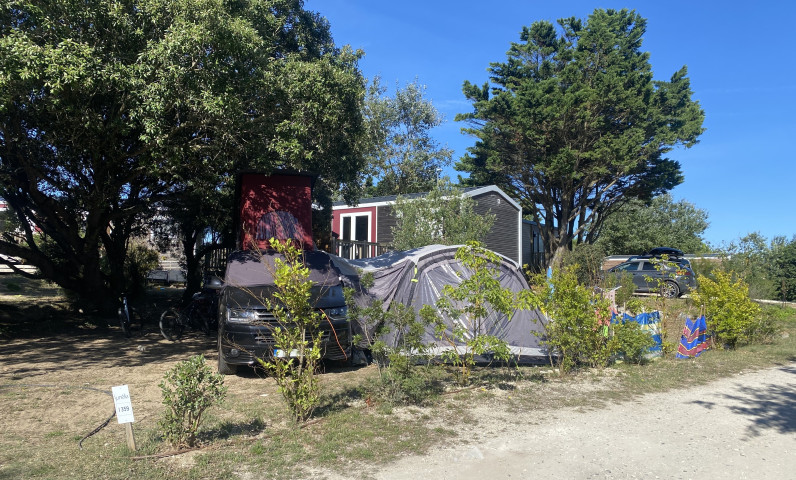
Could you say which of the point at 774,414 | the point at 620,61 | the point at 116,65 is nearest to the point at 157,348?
the point at 116,65

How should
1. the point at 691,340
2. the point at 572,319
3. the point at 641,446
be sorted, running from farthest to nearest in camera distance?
the point at 691,340 < the point at 572,319 < the point at 641,446

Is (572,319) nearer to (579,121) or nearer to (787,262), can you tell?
(579,121)

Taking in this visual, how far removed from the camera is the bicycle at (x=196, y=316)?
451 inches

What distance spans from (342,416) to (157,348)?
6.14 metres

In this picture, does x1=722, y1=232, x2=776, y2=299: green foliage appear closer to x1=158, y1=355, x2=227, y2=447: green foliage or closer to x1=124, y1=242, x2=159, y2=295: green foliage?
x1=158, y1=355, x2=227, y2=447: green foliage

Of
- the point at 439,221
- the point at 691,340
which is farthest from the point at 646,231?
the point at 691,340

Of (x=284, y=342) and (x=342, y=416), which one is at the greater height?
(x=284, y=342)

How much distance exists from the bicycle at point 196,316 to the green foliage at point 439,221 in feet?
17.1

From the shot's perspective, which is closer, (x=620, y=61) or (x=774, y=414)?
(x=774, y=414)

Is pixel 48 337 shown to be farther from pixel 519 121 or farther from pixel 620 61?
pixel 620 61

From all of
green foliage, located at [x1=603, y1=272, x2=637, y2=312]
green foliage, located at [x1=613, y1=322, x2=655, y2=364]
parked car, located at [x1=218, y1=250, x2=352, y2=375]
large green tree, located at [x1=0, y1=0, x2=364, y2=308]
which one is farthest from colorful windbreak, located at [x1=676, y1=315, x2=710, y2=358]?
large green tree, located at [x1=0, y1=0, x2=364, y2=308]

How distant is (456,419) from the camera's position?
602cm

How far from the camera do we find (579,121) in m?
24.1

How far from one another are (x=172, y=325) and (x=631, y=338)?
906cm
